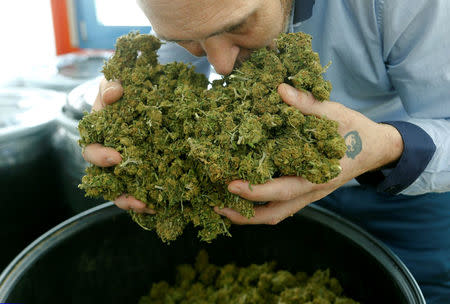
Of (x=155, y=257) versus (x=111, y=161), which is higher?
(x=111, y=161)

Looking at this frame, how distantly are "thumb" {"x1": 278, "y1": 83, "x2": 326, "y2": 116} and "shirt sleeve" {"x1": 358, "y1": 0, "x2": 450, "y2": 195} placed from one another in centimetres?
21

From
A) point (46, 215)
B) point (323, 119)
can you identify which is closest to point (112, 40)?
point (46, 215)

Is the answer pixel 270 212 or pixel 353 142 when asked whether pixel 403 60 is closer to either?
pixel 353 142

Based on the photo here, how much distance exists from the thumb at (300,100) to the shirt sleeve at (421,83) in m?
0.21

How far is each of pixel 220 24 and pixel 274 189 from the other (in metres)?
0.32

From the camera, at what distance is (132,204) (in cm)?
75

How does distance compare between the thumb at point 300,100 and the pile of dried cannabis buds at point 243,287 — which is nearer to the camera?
the thumb at point 300,100

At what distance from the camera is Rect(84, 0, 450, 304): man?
2.18 feet

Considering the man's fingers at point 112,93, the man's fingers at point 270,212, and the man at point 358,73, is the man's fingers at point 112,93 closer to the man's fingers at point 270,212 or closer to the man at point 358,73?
the man at point 358,73

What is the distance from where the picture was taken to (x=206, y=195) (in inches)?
28.9

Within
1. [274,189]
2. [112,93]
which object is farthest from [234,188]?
[112,93]

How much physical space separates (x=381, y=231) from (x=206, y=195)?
0.66 m

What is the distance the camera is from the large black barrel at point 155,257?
2.55ft

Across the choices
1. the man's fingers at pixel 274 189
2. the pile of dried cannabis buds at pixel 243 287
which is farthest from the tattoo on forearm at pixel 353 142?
the pile of dried cannabis buds at pixel 243 287
